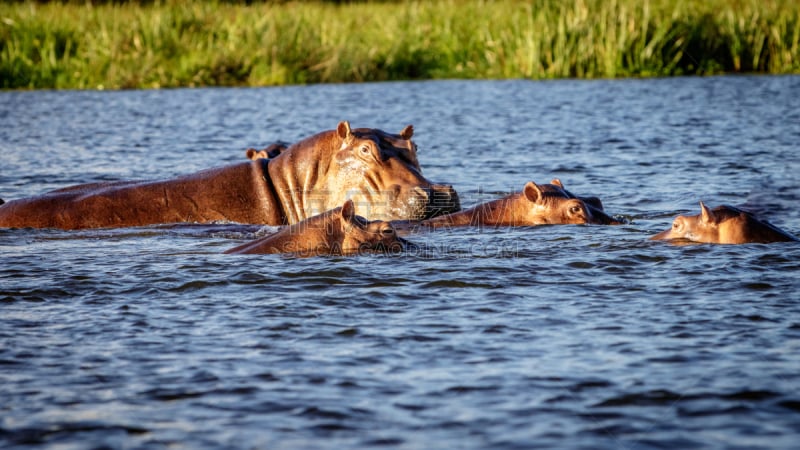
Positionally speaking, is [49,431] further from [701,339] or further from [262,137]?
[262,137]

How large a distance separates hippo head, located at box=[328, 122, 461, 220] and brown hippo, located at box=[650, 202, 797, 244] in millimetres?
1670

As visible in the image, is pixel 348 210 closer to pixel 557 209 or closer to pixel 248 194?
pixel 248 194

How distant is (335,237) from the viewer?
287 inches

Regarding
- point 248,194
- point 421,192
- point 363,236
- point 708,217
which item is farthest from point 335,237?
point 708,217

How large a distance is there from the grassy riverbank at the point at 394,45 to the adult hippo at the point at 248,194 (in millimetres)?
14543

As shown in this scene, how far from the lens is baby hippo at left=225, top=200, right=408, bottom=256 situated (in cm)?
726

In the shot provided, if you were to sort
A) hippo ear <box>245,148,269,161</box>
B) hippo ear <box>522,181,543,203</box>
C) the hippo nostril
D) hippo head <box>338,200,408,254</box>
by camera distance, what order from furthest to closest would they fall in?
hippo ear <box>245,148,269,161</box> < hippo ear <box>522,181,543,203</box> < the hippo nostril < hippo head <box>338,200,408,254</box>

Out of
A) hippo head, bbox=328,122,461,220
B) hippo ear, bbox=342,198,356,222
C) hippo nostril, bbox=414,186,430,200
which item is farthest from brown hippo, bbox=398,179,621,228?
hippo ear, bbox=342,198,356,222

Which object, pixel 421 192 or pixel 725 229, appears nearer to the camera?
pixel 725 229

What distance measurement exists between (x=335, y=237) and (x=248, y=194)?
161cm

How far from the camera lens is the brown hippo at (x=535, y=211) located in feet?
27.8

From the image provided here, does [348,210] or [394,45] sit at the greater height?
[394,45]

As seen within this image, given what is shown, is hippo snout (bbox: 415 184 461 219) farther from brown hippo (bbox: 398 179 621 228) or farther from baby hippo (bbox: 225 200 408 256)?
baby hippo (bbox: 225 200 408 256)

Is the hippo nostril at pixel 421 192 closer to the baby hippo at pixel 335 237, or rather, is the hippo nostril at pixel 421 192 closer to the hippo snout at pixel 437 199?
the hippo snout at pixel 437 199
